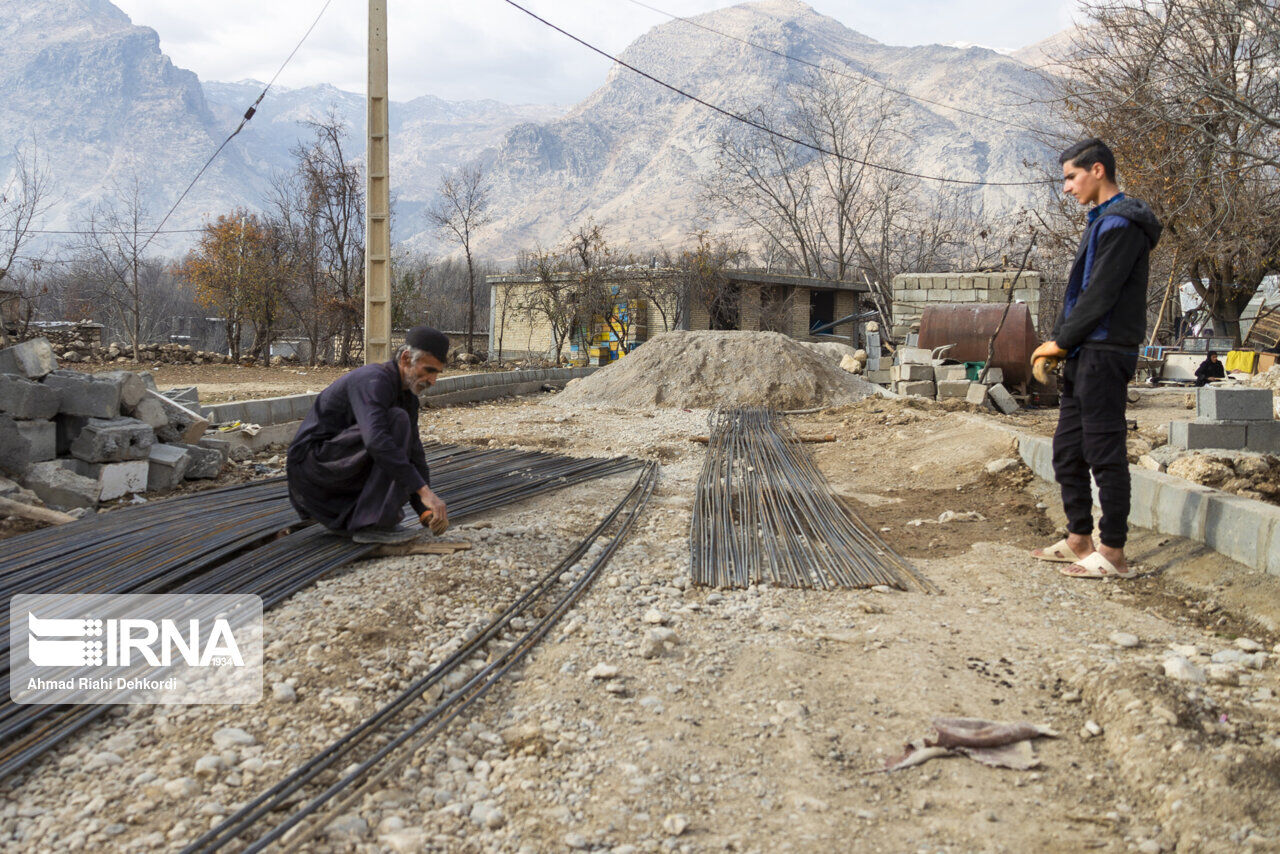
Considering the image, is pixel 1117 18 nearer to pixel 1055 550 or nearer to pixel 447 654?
pixel 1055 550

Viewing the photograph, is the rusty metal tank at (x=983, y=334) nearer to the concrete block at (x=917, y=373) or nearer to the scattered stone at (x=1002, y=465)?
the concrete block at (x=917, y=373)

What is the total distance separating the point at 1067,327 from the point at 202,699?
11.9ft

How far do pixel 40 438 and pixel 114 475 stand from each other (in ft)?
1.57

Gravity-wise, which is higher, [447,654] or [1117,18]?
[1117,18]

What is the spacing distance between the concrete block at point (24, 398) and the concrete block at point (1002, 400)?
1042 centimetres

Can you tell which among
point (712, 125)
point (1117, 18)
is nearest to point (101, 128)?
point (712, 125)

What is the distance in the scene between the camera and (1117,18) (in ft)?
40.9

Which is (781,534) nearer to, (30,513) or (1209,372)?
(30,513)

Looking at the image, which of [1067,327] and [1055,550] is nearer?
[1067,327]

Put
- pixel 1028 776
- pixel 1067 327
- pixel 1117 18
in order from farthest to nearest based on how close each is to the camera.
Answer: pixel 1117 18
pixel 1067 327
pixel 1028 776

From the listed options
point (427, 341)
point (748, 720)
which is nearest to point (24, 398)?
point (427, 341)

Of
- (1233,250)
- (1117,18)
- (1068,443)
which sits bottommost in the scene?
(1068,443)

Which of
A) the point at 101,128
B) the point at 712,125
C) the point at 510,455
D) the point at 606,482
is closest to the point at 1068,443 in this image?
the point at 606,482

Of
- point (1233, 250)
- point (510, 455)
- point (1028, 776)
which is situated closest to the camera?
point (1028, 776)
